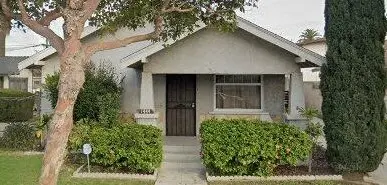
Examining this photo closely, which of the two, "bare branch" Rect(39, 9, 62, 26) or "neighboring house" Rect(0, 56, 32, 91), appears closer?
"bare branch" Rect(39, 9, 62, 26)

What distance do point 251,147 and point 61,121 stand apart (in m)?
5.76

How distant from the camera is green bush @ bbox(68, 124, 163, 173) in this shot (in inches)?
407

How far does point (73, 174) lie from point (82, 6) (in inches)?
230

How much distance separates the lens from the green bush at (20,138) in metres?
13.8

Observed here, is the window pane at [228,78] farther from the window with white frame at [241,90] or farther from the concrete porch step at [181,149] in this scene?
the concrete porch step at [181,149]

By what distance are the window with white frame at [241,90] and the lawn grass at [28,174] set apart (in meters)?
5.86

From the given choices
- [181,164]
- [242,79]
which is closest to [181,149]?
[181,164]

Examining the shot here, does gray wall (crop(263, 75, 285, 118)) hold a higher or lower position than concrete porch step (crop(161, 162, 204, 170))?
higher

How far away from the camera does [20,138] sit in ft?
45.5

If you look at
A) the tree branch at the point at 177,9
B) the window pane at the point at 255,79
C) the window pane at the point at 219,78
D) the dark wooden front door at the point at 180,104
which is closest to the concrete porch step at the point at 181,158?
the dark wooden front door at the point at 180,104

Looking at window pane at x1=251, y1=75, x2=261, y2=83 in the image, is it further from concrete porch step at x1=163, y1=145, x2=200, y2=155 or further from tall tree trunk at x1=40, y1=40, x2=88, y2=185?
tall tree trunk at x1=40, y1=40, x2=88, y2=185

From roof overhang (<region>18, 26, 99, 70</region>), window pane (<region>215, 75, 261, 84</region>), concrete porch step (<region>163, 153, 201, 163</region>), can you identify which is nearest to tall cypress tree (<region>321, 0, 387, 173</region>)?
concrete porch step (<region>163, 153, 201, 163</region>)

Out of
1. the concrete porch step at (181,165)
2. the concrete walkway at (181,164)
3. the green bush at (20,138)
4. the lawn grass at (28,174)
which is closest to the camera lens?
the lawn grass at (28,174)

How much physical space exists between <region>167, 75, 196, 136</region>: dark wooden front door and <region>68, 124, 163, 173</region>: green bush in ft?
15.2
